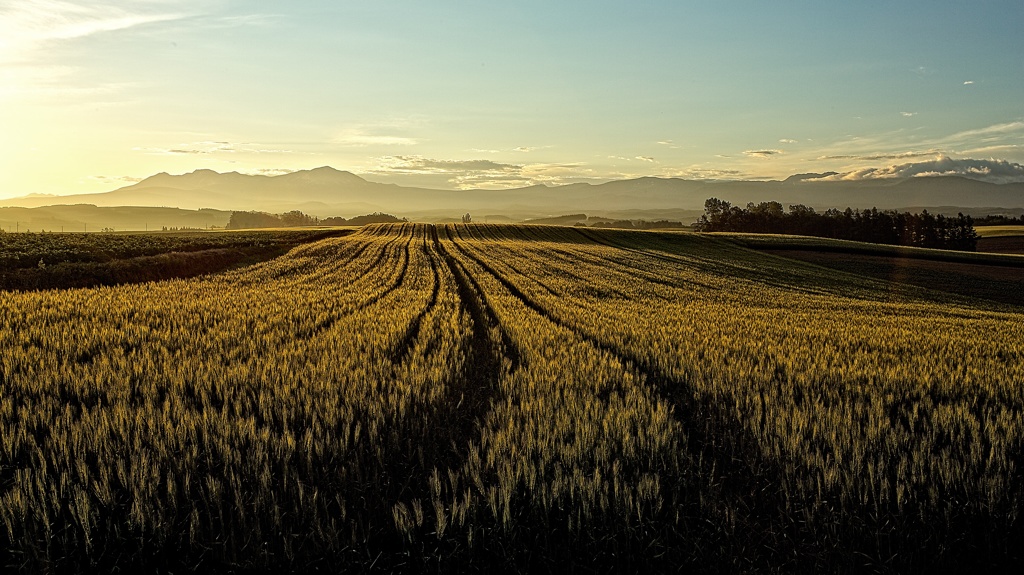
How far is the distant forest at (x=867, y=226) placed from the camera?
352 ft

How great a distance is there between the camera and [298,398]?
6.36 metres

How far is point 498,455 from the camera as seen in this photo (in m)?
4.89

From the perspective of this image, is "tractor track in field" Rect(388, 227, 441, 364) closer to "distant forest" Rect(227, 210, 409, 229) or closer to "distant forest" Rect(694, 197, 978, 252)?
"distant forest" Rect(694, 197, 978, 252)

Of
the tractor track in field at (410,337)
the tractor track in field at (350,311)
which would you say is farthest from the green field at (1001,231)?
the tractor track in field at (410,337)

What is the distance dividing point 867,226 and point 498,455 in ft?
420

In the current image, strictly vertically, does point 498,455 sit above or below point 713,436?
above

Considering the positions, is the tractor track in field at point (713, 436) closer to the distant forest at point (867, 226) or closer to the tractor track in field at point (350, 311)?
the tractor track in field at point (350, 311)

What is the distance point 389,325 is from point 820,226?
120886 millimetres

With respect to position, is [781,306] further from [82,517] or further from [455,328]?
[82,517]

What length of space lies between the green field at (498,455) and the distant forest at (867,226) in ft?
384

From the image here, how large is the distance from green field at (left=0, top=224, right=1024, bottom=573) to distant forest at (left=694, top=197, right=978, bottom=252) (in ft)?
384

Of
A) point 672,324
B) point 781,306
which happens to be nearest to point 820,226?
point 781,306

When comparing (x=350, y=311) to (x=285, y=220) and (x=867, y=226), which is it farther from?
(x=285, y=220)

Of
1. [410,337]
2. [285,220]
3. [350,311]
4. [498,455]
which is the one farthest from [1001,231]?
[285,220]
